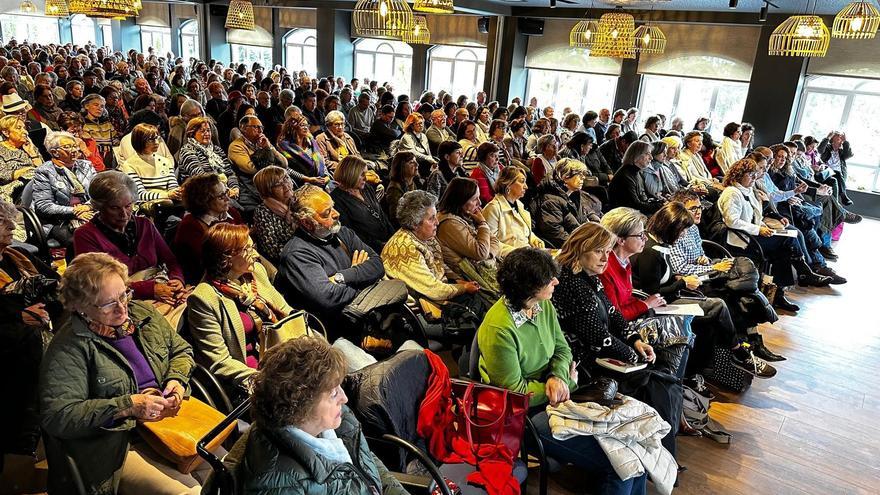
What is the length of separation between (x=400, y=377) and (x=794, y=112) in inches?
427

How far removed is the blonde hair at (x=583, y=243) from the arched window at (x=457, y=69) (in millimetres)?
13307

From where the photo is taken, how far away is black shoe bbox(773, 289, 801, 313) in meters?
5.29

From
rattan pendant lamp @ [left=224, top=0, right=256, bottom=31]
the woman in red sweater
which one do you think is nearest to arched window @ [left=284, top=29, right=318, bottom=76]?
rattan pendant lamp @ [left=224, top=0, right=256, bottom=31]

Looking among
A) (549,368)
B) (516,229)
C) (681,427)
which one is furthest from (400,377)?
(516,229)

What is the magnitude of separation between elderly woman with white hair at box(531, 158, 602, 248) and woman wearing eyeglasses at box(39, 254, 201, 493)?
3526 mm

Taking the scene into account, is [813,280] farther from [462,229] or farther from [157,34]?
[157,34]

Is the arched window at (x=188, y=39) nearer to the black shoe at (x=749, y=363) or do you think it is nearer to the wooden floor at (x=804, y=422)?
the wooden floor at (x=804, y=422)

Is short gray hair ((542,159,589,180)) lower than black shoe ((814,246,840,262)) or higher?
higher

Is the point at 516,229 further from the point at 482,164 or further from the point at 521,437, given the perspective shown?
the point at 521,437

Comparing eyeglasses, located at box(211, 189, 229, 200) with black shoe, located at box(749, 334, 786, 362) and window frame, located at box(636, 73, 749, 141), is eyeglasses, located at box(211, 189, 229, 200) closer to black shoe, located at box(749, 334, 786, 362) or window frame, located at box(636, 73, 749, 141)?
black shoe, located at box(749, 334, 786, 362)

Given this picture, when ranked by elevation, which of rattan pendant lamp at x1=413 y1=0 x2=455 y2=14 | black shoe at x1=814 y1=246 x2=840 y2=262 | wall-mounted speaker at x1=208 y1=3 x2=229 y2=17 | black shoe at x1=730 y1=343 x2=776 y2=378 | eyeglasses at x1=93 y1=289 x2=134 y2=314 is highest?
wall-mounted speaker at x1=208 y1=3 x2=229 y2=17

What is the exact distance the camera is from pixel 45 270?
270 cm

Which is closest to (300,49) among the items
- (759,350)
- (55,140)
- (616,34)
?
(616,34)

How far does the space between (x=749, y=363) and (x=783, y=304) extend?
1881 millimetres
